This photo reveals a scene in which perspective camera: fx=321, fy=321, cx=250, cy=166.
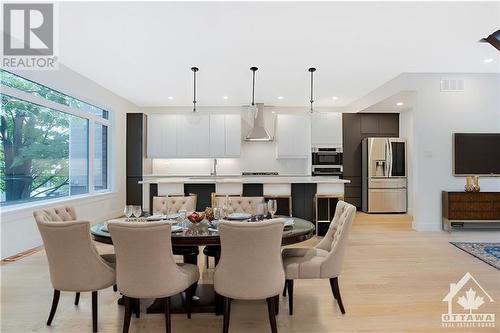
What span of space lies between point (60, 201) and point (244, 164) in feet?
14.2

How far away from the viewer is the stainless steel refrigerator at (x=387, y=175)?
7.49 meters

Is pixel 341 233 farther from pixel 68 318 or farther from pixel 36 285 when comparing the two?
pixel 36 285

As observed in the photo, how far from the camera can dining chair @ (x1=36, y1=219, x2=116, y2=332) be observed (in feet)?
7.09

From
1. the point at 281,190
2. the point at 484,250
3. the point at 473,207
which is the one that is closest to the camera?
the point at 484,250

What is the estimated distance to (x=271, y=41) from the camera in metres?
3.99

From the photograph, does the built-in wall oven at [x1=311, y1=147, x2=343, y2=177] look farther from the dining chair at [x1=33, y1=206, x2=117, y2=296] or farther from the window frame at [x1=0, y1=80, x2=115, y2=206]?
the dining chair at [x1=33, y1=206, x2=117, y2=296]

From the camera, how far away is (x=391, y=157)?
748 centimetres

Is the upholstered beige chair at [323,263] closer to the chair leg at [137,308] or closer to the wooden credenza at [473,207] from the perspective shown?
the chair leg at [137,308]

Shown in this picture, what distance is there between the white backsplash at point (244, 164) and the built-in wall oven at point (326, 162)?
1.42 feet

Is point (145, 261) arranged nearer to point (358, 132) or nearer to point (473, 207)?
point (473, 207)

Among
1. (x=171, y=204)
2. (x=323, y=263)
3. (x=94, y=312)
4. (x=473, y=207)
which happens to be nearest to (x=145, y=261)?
(x=94, y=312)

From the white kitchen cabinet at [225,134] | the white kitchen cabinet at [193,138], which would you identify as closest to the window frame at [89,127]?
the white kitchen cabinet at [193,138]

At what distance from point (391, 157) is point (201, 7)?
588 cm

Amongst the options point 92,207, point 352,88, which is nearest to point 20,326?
point 92,207
